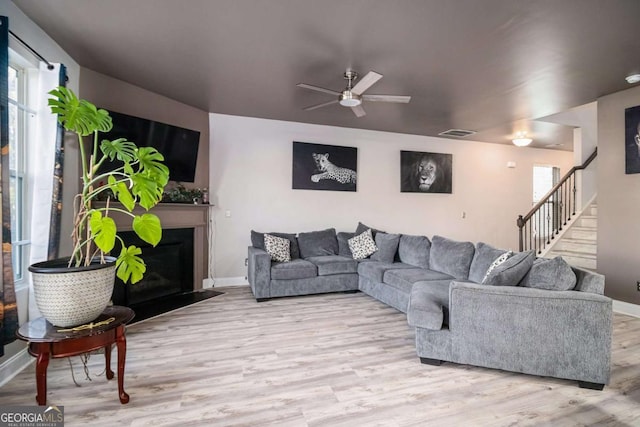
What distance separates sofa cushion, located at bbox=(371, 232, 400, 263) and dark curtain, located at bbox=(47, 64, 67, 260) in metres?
3.76

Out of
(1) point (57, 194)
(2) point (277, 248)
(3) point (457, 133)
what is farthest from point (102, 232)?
(3) point (457, 133)

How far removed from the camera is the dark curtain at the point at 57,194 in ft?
8.43

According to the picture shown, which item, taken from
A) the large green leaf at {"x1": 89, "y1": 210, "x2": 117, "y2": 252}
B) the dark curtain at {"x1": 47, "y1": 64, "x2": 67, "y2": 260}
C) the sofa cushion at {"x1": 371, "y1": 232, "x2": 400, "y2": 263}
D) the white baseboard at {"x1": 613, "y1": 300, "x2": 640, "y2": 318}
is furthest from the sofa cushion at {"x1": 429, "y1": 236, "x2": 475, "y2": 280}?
the dark curtain at {"x1": 47, "y1": 64, "x2": 67, "y2": 260}

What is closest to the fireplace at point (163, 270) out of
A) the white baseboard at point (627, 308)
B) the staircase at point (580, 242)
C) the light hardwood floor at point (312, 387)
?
the light hardwood floor at point (312, 387)

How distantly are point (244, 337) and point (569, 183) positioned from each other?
6562 mm

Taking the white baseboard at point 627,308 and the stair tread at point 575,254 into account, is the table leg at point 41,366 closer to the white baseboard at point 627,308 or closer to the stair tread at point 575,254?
the white baseboard at point 627,308

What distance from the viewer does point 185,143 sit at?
423 centimetres

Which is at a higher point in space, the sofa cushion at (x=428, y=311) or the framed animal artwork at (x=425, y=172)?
the framed animal artwork at (x=425, y=172)

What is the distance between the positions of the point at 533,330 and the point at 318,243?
319 cm

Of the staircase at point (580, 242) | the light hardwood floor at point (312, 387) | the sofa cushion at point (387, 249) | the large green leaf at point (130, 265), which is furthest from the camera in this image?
the staircase at point (580, 242)

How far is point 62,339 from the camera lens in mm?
1592

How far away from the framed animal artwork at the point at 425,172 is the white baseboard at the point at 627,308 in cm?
327

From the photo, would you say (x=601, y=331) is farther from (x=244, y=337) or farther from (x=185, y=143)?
(x=185, y=143)

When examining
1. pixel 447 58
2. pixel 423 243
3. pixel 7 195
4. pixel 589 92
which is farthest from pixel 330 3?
pixel 589 92
